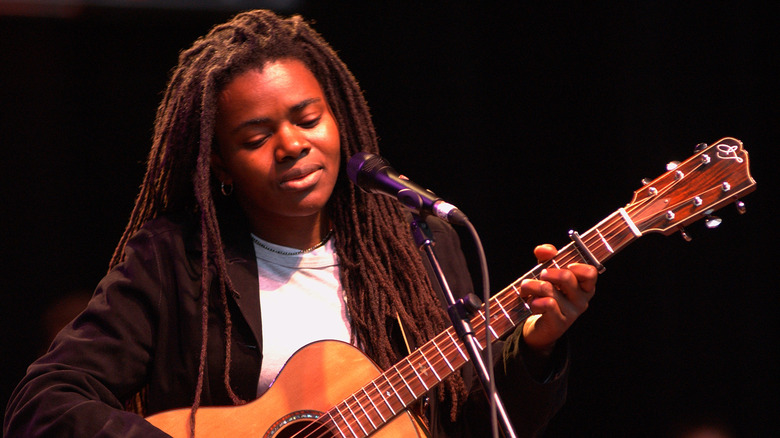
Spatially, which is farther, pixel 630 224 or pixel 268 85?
pixel 268 85

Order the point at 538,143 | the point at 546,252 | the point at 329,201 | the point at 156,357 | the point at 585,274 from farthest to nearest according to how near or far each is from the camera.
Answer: the point at 538,143
the point at 329,201
the point at 156,357
the point at 546,252
the point at 585,274

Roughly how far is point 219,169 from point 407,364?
78cm

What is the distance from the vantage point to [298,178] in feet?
6.44

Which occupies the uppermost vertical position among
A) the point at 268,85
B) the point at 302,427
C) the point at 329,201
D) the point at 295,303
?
the point at 268,85

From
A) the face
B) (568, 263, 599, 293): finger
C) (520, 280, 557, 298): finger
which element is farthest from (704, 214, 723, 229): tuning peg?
the face

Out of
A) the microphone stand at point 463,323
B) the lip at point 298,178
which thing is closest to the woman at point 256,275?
the lip at point 298,178

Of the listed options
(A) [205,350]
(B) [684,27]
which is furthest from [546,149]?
(A) [205,350]

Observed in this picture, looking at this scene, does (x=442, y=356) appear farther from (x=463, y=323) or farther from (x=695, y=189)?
(x=695, y=189)

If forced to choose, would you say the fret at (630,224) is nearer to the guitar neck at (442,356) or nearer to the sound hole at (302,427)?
the guitar neck at (442,356)

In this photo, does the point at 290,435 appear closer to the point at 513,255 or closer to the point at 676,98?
the point at 513,255

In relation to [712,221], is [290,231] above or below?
above

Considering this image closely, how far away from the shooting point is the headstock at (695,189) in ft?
5.68

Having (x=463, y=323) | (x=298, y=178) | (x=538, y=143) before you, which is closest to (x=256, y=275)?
(x=298, y=178)

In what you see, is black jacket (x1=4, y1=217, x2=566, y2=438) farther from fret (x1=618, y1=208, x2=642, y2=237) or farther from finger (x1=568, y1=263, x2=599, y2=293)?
fret (x1=618, y1=208, x2=642, y2=237)
